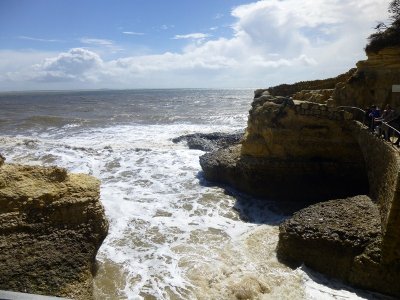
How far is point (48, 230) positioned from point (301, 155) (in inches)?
344

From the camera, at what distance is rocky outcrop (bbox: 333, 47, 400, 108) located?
12719 millimetres

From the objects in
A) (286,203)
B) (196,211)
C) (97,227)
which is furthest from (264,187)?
(97,227)

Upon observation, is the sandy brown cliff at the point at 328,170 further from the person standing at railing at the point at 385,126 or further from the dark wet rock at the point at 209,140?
the dark wet rock at the point at 209,140

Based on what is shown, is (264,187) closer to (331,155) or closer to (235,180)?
(235,180)

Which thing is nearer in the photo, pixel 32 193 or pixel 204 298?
pixel 32 193

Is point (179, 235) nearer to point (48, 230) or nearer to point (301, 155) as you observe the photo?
point (48, 230)

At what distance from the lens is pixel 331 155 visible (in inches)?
486

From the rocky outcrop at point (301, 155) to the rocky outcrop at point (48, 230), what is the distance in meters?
7.42

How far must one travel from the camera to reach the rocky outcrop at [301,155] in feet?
39.7

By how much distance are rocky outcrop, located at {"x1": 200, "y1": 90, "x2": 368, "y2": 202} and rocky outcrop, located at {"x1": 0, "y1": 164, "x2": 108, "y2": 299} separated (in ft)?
24.3

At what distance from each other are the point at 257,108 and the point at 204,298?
25.9ft

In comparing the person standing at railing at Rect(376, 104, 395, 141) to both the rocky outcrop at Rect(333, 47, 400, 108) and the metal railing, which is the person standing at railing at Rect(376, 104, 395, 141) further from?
the rocky outcrop at Rect(333, 47, 400, 108)

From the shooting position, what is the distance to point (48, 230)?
6168 mm

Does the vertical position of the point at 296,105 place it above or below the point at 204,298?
above
